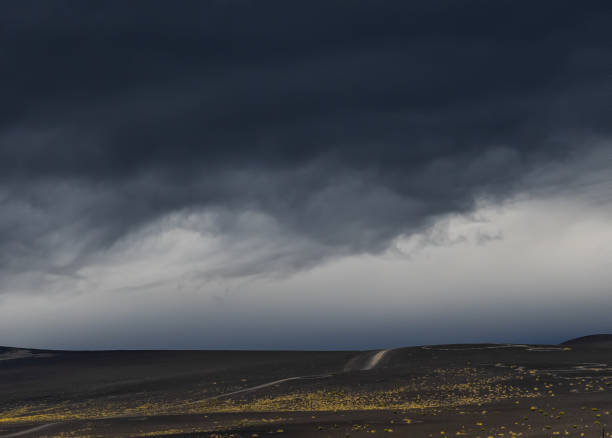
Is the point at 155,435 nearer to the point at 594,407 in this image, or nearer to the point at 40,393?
the point at 594,407

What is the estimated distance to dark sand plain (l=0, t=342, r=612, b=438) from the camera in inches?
1127

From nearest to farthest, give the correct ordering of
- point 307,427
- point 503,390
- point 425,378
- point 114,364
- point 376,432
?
point 376,432 < point 307,427 < point 503,390 < point 425,378 < point 114,364

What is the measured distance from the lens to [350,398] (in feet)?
144

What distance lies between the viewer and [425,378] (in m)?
51.7

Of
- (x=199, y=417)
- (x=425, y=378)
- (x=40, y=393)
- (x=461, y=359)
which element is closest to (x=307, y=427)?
(x=199, y=417)

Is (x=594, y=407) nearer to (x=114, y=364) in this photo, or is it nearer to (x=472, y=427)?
(x=472, y=427)

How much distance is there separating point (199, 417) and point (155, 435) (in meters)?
7.96

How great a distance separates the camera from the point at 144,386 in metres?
66.4

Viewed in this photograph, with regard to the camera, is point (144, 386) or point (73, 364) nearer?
point (144, 386)

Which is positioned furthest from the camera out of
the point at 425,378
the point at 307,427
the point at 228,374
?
the point at 228,374

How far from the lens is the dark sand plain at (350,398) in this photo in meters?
28.6

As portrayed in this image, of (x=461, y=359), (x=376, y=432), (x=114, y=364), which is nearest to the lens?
(x=376, y=432)

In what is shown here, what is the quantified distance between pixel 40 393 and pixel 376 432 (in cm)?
6063

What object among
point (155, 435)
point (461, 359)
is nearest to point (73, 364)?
point (461, 359)
